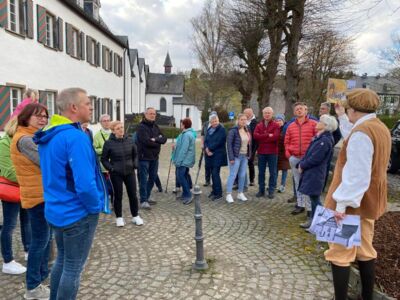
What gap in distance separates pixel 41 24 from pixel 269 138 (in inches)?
428

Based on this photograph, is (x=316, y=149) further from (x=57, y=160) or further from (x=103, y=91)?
(x=103, y=91)

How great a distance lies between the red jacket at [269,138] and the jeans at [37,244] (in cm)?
509

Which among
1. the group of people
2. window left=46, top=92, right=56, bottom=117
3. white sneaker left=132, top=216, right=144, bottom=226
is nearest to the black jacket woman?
white sneaker left=132, top=216, right=144, bottom=226

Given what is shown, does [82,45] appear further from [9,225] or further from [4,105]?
[9,225]

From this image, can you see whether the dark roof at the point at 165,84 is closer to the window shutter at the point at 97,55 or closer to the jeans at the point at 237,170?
the window shutter at the point at 97,55

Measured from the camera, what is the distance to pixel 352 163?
2.61 m

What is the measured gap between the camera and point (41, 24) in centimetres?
1336

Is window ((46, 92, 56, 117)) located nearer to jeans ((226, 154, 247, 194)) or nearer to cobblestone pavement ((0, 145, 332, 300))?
cobblestone pavement ((0, 145, 332, 300))

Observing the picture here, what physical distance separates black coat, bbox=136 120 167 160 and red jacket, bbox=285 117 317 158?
8.43ft

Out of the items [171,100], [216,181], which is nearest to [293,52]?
[216,181]

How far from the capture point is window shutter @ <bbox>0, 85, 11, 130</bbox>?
36.0ft

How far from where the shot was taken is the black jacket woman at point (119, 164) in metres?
5.68

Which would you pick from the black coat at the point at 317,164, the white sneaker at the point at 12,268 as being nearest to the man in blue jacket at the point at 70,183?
the white sneaker at the point at 12,268

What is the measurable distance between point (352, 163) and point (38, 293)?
318 centimetres
